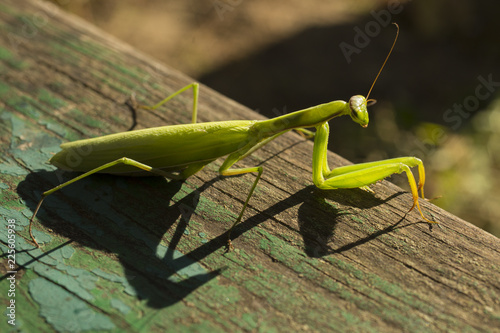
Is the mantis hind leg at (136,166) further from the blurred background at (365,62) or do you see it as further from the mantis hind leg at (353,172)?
the blurred background at (365,62)

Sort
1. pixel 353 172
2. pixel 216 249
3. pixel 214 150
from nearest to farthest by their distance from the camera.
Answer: pixel 216 249, pixel 353 172, pixel 214 150

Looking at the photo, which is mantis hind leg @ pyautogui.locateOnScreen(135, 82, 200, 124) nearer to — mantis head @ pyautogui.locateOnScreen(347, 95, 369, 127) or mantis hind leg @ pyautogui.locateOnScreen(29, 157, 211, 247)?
mantis hind leg @ pyautogui.locateOnScreen(29, 157, 211, 247)

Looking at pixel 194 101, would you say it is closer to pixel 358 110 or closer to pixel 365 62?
pixel 358 110

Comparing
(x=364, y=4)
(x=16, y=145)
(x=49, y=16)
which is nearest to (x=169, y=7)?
(x=364, y=4)

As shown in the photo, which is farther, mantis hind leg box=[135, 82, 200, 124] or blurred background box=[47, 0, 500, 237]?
blurred background box=[47, 0, 500, 237]

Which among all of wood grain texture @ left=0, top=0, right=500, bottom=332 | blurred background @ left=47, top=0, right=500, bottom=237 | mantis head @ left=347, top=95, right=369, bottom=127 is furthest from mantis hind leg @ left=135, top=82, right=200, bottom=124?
blurred background @ left=47, top=0, right=500, bottom=237

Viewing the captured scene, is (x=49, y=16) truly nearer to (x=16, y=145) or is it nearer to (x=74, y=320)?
(x=16, y=145)

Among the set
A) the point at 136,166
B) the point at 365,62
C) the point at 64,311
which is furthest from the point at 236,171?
the point at 365,62
